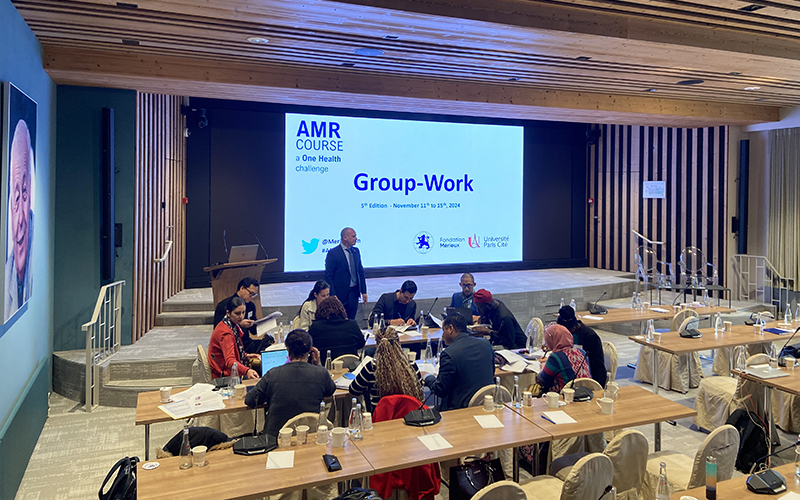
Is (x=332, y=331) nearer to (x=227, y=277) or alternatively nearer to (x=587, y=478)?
(x=587, y=478)

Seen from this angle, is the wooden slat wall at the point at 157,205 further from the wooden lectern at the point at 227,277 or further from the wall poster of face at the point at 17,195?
the wall poster of face at the point at 17,195

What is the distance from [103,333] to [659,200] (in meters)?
11.2

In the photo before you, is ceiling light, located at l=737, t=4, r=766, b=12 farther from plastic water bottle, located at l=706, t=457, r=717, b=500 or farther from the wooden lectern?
the wooden lectern

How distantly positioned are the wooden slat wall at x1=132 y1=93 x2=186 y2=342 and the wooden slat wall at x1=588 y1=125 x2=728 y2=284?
31.2 feet

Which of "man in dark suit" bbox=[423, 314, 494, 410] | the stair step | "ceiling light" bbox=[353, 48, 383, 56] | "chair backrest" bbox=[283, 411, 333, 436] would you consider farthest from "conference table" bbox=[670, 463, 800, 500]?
the stair step

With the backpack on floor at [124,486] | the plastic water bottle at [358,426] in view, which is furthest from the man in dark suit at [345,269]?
the backpack on floor at [124,486]

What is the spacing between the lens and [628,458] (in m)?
3.55

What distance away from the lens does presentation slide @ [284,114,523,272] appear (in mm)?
11273

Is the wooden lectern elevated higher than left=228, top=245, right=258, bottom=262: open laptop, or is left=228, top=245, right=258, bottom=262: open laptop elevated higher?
left=228, top=245, right=258, bottom=262: open laptop

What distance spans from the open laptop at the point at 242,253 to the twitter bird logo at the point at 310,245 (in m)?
2.76

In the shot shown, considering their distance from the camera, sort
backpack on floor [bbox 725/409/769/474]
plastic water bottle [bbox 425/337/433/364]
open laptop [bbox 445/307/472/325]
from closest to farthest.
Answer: backpack on floor [bbox 725/409/769/474] → plastic water bottle [bbox 425/337/433/364] → open laptop [bbox 445/307/472/325]

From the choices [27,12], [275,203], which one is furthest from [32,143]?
[275,203]

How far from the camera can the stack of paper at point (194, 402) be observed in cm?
409

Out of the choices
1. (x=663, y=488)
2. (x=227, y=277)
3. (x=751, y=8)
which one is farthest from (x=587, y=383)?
(x=227, y=277)
